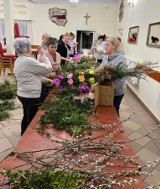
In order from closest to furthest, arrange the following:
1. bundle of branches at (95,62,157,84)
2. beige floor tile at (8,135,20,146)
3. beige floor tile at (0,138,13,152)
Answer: bundle of branches at (95,62,157,84) < beige floor tile at (0,138,13,152) < beige floor tile at (8,135,20,146)

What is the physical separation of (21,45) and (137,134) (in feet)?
7.27

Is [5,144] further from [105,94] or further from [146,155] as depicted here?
[146,155]

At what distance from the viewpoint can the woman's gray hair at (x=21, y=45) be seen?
1.76 metres

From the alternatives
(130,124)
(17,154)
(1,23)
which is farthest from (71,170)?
(1,23)

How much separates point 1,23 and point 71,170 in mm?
10124

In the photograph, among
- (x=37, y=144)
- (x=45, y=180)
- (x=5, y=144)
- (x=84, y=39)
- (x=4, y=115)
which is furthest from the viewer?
(x=84, y=39)

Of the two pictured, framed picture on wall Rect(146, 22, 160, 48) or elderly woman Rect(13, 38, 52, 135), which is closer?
elderly woman Rect(13, 38, 52, 135)

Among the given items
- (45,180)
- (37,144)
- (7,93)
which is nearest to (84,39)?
(7,93)

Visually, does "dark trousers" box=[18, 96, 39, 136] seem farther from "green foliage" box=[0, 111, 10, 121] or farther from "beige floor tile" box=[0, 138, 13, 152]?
"green foliage" box=[0, 111, 10, 121]

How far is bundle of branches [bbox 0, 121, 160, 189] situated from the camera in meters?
0.80

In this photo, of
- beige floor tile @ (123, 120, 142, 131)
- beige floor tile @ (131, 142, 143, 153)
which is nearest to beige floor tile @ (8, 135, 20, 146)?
beige floor tile @ (131, 142, 143, 153)

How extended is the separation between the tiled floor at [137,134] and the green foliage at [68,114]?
2.22ft

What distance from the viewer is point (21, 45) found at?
1.76 meters

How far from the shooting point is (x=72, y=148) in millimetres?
1066
